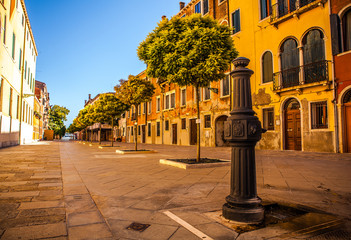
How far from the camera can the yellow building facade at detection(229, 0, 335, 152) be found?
1368 centimetres

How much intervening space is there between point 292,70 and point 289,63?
66 cm

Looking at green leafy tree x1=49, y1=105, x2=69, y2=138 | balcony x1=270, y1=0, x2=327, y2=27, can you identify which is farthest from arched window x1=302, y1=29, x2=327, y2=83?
green leafy tree x1=49, y1=105, x2=69, y2=138

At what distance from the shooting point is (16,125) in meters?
22.1

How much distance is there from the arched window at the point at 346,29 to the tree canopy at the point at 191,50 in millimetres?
8484

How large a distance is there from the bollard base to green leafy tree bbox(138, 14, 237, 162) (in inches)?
203

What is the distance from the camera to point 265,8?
1748 cm

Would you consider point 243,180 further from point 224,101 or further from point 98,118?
point 98,118

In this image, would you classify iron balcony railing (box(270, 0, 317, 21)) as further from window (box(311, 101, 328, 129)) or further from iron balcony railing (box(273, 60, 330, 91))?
window (box(311, 101, 328, 129))

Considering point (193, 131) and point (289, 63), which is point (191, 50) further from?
point (193, 131)

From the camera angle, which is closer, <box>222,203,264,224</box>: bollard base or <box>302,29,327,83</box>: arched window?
<box>222,203,264,224</box>: bollard base

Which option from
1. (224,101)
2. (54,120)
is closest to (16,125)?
(224,101)

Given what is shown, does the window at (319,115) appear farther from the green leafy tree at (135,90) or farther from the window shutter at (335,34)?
the green leafy tree at (135,90)

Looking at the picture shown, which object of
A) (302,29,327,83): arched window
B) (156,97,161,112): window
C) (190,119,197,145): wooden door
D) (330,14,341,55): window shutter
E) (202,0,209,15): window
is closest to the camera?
(330,14,341,55): window shutter

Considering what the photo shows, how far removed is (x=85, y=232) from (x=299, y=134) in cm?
1516
